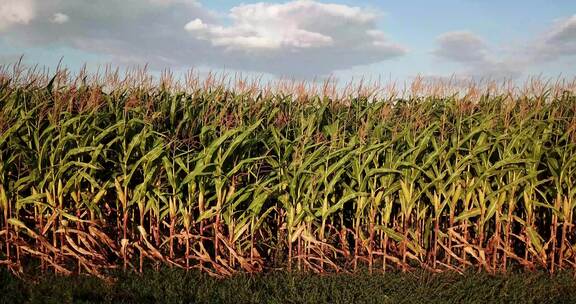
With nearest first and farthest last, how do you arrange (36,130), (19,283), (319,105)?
(19,283)
(36,130)
(319,105)

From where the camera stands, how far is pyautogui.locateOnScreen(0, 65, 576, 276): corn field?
275 inches

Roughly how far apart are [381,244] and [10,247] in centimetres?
506

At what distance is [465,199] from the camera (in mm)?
7453

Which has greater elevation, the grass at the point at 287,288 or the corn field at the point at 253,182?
the corn field at the point at 253,182

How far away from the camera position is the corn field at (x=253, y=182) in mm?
6984

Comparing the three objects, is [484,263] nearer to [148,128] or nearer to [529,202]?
[529,202]

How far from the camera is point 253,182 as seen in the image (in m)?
7.72

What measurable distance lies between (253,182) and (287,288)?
174 centimetres

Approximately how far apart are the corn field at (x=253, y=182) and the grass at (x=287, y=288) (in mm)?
228

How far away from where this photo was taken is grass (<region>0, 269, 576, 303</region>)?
20.4 feet

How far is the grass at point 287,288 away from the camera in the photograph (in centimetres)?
621

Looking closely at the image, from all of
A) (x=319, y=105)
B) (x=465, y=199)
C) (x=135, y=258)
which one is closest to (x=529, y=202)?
(x=465, y=199)

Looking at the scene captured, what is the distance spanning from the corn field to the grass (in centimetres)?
23

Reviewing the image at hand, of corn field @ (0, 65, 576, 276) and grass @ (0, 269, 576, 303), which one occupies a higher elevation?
corn field @ (0, 65, 576, 276)
